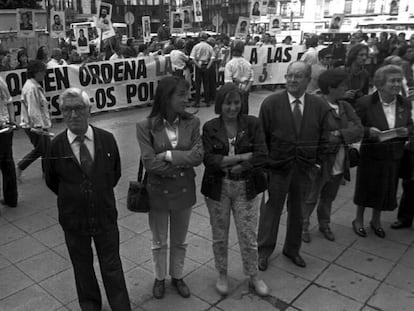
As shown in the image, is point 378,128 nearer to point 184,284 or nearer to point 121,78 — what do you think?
point 184,284

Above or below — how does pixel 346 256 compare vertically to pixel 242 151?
below

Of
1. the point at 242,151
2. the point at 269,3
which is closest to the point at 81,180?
the point at 242,151

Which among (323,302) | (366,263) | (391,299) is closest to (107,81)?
(366,263)

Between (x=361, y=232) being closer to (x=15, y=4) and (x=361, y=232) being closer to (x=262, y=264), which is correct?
(x=262, y=264)

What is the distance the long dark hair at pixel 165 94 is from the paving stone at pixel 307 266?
1.80 m

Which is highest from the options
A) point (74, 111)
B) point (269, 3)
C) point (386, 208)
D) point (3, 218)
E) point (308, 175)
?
point (269, 3)

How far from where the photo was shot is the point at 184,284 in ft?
11.0

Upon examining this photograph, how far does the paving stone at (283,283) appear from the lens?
10.9 ft

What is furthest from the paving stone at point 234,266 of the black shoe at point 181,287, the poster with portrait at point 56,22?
the poster with portrait at point 56,22

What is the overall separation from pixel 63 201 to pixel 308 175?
195cm

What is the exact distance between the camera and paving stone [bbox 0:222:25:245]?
4.28 m

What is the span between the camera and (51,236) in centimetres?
432

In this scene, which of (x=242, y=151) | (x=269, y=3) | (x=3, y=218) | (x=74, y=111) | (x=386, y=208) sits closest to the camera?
(x=74, y=111)

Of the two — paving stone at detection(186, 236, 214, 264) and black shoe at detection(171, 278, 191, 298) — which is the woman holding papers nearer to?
paving stone at detection(186, 236, 214, 264)
